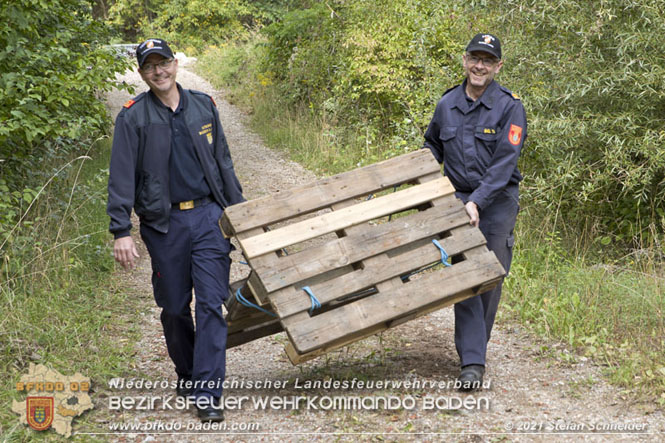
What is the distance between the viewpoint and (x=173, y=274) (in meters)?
3.68

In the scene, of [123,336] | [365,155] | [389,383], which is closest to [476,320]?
[389,383]

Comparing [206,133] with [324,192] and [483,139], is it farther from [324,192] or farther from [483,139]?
[483,139]

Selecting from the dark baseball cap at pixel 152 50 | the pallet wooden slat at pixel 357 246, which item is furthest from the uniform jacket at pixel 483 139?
the dark baseball cap at pixel 152 50

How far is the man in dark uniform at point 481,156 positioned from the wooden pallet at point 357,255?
21 cm

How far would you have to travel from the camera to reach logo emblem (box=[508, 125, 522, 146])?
3840 mm

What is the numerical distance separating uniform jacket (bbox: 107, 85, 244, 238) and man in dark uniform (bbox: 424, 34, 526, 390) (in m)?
1.38

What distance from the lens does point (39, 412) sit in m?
3.64

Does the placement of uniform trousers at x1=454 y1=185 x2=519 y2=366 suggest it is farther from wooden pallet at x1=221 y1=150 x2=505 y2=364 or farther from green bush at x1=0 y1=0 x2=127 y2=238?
green bush at x1=0 y1=0 x2=127 y2=238

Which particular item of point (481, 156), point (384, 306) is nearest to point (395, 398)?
point (384, 306)

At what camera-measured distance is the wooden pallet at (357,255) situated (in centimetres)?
334

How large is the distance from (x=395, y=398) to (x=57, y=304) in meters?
2.62

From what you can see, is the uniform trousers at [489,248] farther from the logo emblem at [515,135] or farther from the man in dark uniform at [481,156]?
the logo emblem at [515,135]

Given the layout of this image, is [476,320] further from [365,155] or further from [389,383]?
[365,155]

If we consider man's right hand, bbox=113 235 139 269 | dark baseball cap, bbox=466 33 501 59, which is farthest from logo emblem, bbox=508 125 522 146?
man's right hand, bbox=113 235 139 269
